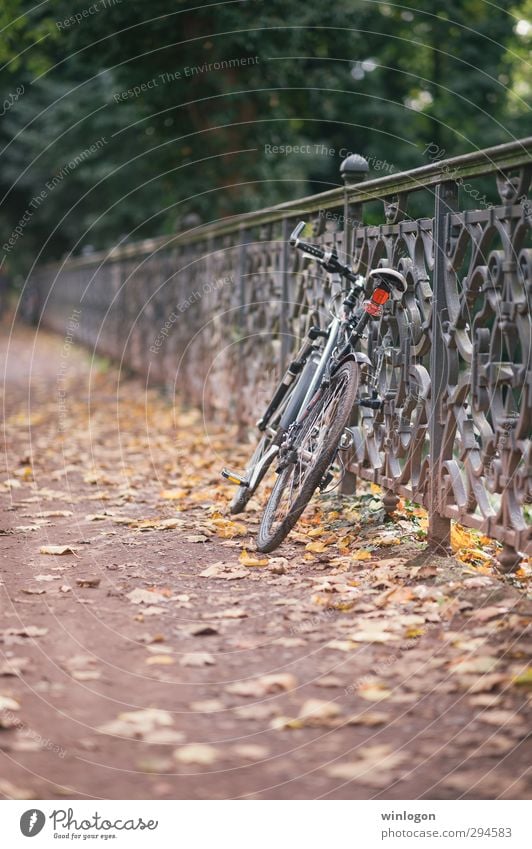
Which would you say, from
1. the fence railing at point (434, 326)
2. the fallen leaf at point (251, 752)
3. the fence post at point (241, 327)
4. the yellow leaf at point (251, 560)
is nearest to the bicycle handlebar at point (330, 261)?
the fence railing at point (434, 326)

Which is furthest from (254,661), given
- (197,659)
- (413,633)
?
(413,633)

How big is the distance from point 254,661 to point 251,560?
141 centimetres

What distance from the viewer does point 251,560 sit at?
5258 mm

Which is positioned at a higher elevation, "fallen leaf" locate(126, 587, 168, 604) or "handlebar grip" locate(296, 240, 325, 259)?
"handlebar grip" locate(296, 240, 325, 259)

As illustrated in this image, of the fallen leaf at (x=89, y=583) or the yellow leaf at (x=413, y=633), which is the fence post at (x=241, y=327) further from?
the yellow leaf at (x=413, y=633)

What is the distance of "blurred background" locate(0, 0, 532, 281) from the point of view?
18797 millimetres

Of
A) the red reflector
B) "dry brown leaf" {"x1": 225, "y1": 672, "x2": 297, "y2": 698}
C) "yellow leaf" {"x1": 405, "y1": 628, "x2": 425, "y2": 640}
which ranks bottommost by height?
"dry brown leaf" {"x1": 225, "y1": 672, "x2": 297, "y2": 698}

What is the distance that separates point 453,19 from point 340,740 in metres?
26.2

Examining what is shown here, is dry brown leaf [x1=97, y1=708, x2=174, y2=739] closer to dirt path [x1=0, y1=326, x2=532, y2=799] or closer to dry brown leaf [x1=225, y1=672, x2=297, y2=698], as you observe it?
dirt path [x1=0, y1=326, x2=532, y2=799]

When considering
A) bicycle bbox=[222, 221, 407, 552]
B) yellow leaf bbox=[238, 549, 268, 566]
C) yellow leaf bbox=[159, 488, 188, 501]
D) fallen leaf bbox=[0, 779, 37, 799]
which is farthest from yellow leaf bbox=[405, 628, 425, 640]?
yellow leaf bbox=[159, 488, 188, 501]

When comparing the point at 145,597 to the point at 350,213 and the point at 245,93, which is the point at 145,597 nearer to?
the point at 350,213

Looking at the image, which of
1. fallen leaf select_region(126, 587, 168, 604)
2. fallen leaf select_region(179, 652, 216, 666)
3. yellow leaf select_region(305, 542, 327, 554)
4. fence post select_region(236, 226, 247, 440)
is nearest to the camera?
fallen leaf select_region(179, 652, 216, 666)

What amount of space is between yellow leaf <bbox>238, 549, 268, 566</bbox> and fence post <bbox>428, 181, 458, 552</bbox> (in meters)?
0.81

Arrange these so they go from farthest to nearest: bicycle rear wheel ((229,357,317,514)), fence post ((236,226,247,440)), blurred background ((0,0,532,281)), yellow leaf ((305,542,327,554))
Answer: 1. blurred background ((0,0,532,281))
2. fence post ((236,226,247,440))
3. bicycle rear wheel ((229,357,317,514))
4. yellow leaf ((305,542,327,554))
